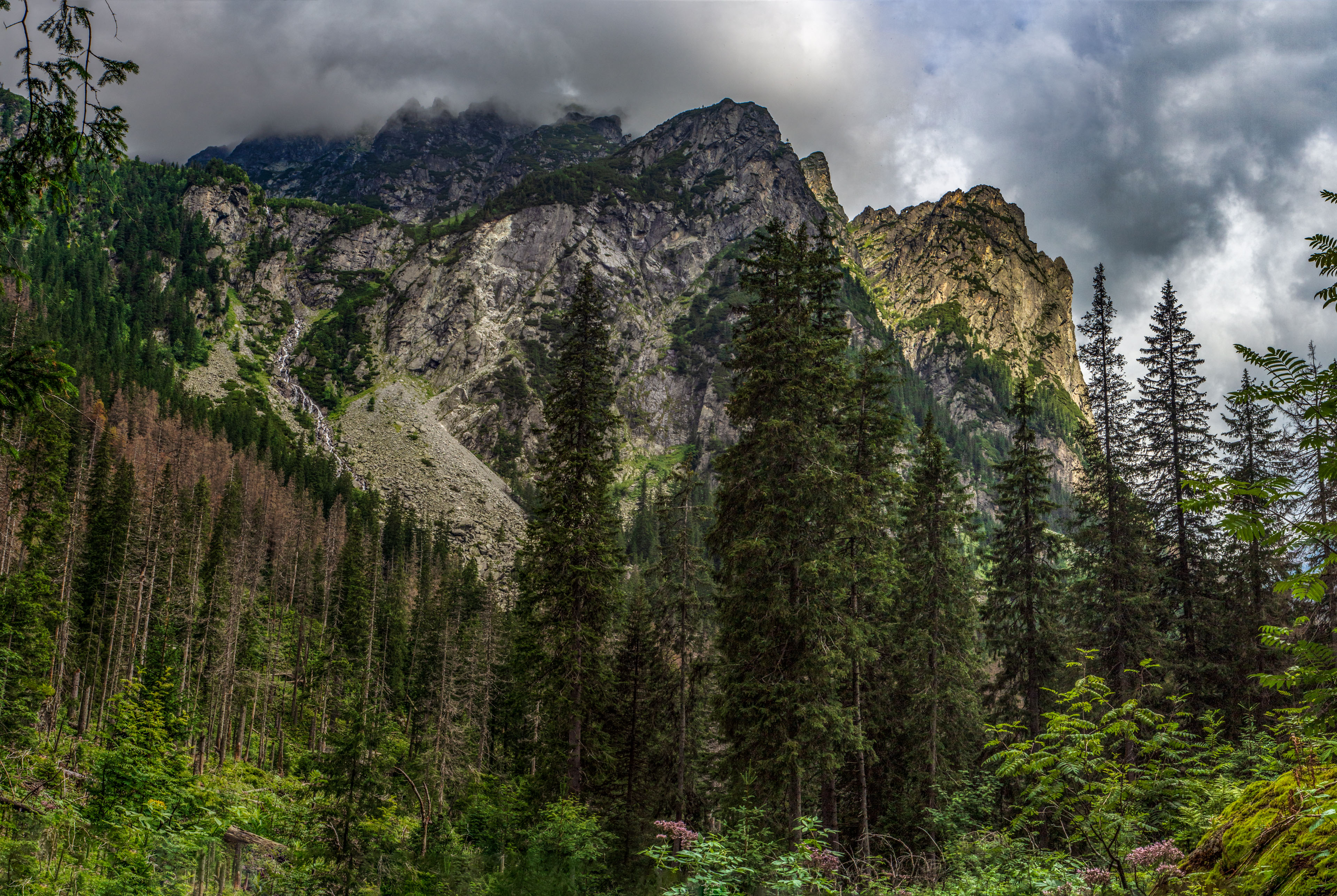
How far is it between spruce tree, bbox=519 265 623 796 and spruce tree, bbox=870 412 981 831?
937cm

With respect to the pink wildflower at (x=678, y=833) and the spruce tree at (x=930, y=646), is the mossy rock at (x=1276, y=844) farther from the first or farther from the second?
the spruce tree at (x=930, y=646)

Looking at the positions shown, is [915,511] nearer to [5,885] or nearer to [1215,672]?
[1215,672]

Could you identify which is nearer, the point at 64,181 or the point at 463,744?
the point at 64,181

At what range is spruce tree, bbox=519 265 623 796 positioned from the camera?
20.9 meters

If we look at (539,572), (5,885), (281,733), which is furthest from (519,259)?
(5,885)

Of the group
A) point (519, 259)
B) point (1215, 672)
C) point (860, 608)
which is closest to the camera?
point (860, 608)

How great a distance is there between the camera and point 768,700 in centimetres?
1523

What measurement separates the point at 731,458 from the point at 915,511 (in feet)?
30.6

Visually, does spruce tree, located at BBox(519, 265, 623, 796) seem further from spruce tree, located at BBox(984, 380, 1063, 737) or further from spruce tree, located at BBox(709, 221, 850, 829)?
spruce tree, located at BBox(984, 380, 1063, 737)

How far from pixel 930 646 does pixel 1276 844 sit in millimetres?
18492

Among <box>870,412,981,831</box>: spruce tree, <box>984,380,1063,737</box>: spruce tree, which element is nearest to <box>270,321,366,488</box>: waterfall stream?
<box>870,412,981,831</box>: spruce tree

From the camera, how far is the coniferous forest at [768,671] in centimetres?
587

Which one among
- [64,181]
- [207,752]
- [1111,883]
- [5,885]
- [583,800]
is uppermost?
[64,181]

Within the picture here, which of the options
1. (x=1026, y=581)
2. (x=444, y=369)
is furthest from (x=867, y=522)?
(x=444, y=369)
